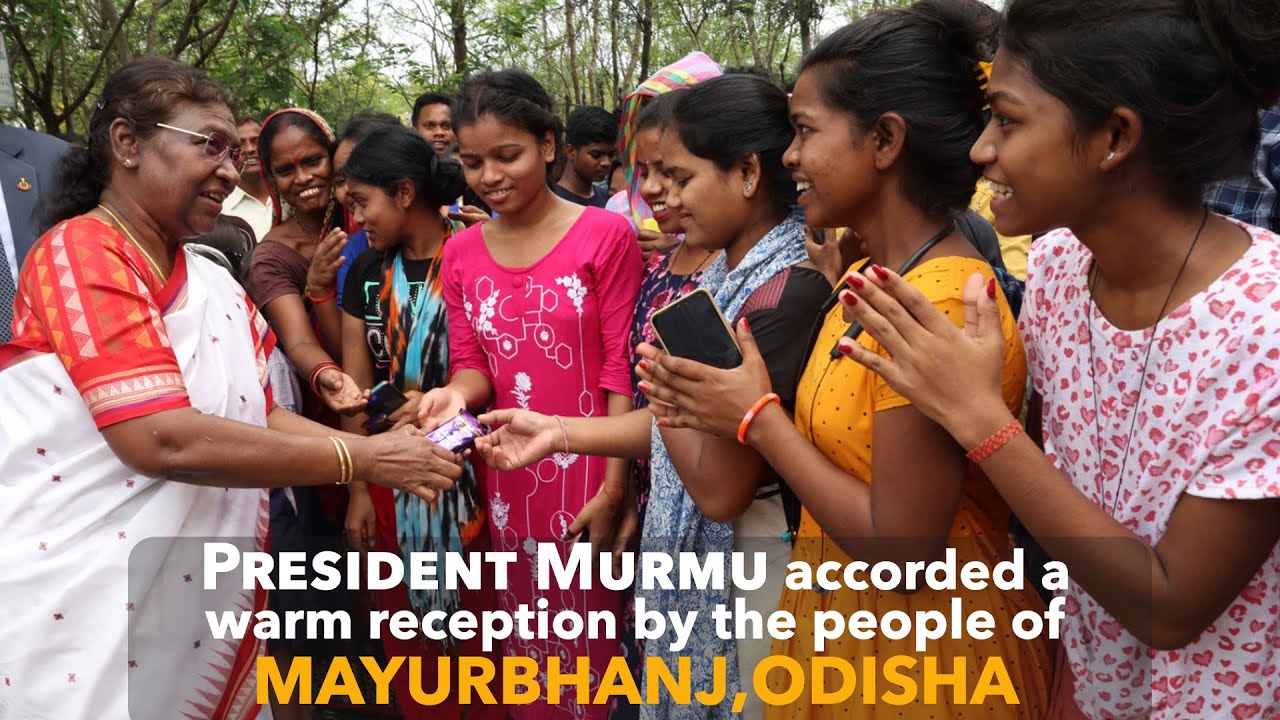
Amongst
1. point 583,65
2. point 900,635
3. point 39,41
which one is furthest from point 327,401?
point 583,65

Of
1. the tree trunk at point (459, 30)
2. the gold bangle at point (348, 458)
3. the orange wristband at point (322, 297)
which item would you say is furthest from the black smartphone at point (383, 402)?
the tree trunk at point (459, 30)

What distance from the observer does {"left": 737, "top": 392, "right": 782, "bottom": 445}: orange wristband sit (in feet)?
5.31

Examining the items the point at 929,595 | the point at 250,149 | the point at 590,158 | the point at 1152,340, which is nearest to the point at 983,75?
the point at 1152,340

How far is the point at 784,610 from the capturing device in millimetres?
1865

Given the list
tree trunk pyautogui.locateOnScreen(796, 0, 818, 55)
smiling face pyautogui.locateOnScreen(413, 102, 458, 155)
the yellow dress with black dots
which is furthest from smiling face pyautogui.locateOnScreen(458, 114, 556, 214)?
tree trunk pyautogui.locateOnScreen(796, 0, 818, 55)

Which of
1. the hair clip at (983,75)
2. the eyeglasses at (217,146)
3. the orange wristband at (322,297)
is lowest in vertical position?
the orange wristband at (322,297)

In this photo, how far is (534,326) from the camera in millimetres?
2727

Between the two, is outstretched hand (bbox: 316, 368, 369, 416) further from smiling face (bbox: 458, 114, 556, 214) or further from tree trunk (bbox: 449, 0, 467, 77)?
tree trunk (bbox: 449, 0, 467, 77)

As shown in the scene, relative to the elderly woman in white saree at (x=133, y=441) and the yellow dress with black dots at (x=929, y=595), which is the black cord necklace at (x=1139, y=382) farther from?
the elderly woman in white saree at (x=133, y=441)

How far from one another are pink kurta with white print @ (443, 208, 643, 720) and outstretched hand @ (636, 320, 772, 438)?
95 centimetres

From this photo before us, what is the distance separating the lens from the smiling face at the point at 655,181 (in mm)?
2297

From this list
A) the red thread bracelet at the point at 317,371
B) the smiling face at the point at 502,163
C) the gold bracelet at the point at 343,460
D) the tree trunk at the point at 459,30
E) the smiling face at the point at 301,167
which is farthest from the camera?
the tree trunk at the point at 459,30

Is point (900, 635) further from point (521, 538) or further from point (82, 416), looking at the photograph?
point (82, 416)

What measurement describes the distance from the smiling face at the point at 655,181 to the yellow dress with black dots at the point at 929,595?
0.72 meters
